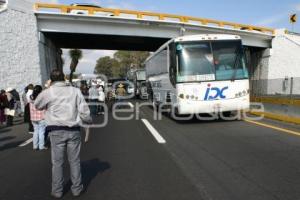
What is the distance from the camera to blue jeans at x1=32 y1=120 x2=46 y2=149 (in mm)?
9125

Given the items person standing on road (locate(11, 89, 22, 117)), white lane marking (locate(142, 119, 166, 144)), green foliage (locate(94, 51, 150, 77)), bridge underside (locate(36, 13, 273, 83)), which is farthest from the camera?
green foliage (locate(94, 51, 150, 77))

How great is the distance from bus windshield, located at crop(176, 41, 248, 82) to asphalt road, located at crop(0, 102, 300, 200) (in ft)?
9.06

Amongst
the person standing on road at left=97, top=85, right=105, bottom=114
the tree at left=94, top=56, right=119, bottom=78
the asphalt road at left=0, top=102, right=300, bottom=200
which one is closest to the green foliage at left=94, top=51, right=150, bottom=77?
the tree at left=94, top=56, right=119, bottom=78

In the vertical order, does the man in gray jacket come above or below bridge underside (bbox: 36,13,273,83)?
below

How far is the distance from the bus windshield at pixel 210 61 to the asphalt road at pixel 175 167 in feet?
9.06

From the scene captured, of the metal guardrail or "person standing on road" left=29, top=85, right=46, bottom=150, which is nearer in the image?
"person standing on road" left=29, top=85, right=46, bottom=150

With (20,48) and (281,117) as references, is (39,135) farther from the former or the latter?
(20,48)

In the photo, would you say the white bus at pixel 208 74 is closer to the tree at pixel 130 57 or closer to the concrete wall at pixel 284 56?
the concrete wall at pixel 284 56

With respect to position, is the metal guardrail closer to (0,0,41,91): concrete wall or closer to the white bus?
(0,0,41,91): concrete wall

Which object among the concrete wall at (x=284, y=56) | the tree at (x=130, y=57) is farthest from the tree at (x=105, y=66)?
the concrete wall at (x=284, y=56)

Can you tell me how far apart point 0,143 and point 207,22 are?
2277cm

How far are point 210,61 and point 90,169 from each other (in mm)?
7767

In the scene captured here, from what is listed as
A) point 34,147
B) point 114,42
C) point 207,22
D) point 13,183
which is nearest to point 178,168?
point 13,183

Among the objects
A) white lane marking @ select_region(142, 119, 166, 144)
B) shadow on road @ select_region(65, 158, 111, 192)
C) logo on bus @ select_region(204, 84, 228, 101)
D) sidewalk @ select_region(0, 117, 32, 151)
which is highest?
logo on bus @ select_region(204, 84, 228, 101)
